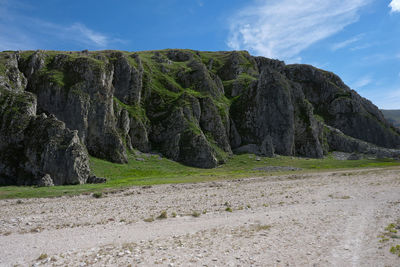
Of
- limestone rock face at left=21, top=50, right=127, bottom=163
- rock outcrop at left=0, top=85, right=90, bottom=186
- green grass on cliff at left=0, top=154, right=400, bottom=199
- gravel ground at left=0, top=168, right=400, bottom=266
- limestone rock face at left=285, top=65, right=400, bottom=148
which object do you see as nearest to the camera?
gravel ground at left=0, top=168, right=400, bottom=266

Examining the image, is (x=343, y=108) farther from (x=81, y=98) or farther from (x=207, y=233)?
(x=207, y=233)

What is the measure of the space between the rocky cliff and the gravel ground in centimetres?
3012

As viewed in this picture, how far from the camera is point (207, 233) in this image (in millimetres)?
17219

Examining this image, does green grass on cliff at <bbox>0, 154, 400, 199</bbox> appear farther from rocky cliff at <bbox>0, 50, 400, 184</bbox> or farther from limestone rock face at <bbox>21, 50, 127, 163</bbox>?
limestone rock face at <bbox>21, 50, 127, 163</bbox>

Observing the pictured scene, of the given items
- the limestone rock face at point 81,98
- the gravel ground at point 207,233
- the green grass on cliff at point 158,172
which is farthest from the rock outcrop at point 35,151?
the gravel ground at point 207,233

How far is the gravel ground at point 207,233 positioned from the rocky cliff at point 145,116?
3012 cm

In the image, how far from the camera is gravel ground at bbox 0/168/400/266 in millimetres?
12742

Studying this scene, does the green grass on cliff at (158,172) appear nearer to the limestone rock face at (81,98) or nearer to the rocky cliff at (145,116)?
the rocky cliff at (145,116)

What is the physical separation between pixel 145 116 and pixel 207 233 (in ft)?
277

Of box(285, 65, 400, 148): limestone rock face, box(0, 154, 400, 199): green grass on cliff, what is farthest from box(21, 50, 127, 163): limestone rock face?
box(285, 65, 400, 148): limestone rock face

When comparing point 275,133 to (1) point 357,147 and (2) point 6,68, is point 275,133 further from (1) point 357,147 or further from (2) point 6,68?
(2) point 6,68

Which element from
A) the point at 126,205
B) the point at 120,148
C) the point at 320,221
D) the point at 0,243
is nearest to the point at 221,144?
the point at 120,148

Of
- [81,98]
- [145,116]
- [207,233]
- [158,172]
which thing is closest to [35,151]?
[81,98]

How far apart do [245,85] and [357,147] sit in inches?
2839
